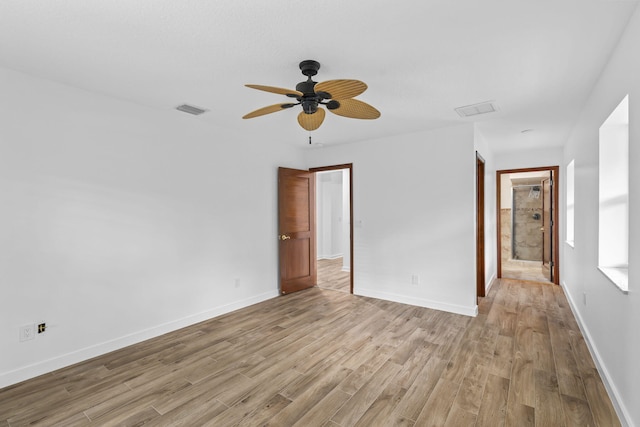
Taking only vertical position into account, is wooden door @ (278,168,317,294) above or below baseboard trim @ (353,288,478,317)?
above

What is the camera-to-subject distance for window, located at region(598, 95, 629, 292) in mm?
2480

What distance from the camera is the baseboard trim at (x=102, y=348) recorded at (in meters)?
2.48

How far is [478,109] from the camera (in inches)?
133

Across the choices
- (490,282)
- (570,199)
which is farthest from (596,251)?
(490,282)

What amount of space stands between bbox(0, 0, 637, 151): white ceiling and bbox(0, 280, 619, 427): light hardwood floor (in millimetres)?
2456

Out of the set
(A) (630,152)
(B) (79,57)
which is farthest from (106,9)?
(A) (630,152)

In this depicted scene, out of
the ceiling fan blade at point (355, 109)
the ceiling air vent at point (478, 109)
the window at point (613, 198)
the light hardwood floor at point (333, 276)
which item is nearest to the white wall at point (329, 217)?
the light hardwood floor at point (333, 276)

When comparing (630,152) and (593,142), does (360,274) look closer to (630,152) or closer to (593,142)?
(593,142)

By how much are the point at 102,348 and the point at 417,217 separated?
3914 millimetres

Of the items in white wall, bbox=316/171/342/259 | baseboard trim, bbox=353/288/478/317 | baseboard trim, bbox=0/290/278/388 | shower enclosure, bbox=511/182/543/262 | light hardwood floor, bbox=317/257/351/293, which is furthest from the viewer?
white wall, bbox=316/171/342/259

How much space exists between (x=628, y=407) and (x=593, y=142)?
2.13 metres

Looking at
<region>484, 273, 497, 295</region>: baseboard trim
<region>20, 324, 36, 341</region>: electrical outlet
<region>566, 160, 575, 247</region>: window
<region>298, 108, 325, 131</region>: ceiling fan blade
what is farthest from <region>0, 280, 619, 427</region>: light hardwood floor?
<region>298, 108, 325, 131</region>: ceiling fan blade

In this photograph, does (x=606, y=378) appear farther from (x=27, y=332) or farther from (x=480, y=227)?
(x=27, y=332)

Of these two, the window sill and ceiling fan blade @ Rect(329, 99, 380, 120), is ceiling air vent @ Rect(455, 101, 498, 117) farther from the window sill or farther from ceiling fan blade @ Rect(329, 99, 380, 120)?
the window sill
